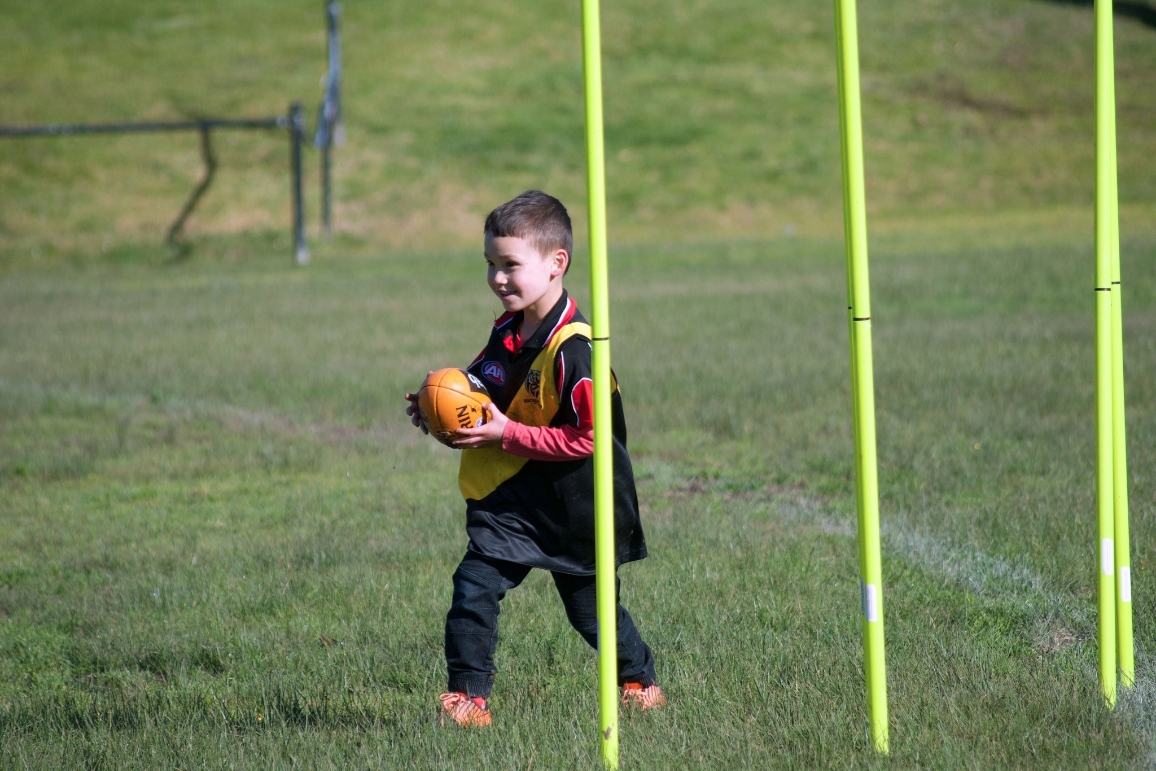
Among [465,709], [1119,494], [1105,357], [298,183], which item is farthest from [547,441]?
[298,183]

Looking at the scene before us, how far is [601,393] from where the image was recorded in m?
3.08

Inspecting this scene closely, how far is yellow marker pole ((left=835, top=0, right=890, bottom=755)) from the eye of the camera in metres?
3.11

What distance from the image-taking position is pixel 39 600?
5.11 meters

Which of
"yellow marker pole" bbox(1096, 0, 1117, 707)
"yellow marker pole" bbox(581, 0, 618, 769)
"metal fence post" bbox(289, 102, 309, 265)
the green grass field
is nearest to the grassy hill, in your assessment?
the green grass field

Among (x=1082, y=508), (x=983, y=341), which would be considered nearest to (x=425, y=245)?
(x=983, y=341)

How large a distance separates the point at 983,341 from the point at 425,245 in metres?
16.5

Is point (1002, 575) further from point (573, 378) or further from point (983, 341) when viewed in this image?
point (983, 341)

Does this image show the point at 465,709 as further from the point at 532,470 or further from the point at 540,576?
Answer: the point at 540,576

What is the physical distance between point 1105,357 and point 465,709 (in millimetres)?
2245

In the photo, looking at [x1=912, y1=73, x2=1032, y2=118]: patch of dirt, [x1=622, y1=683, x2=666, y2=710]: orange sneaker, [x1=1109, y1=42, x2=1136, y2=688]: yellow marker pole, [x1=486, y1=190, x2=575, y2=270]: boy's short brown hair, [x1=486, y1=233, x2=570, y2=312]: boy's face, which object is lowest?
[x1=622, y1=683, x2=666, y2=710]: orange sneaker

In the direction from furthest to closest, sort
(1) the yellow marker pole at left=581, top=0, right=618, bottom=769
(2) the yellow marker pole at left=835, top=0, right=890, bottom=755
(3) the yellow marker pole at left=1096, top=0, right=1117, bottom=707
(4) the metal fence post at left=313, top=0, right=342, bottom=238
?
(4) the metal fence post at left=313, top=0, right=342, bottom=238 < (3) the yellow marker pole at left=1096, top=0, right=1117, bottom=707 < (2) the yellow marker pole at left=835, top=0, right=890, bottom=755 < (1) the yellow marker pole at left=581, top=0, right=618, bottom=769

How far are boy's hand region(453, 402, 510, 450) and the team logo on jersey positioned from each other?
0.12 meters

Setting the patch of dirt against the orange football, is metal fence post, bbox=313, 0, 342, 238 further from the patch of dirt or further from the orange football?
the orange football

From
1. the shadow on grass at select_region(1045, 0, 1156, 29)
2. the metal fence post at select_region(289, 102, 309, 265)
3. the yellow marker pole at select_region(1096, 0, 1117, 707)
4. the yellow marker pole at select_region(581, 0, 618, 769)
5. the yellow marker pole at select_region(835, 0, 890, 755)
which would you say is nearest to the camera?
the yellow marker pole at select_region(581, 0, 618, 769)
